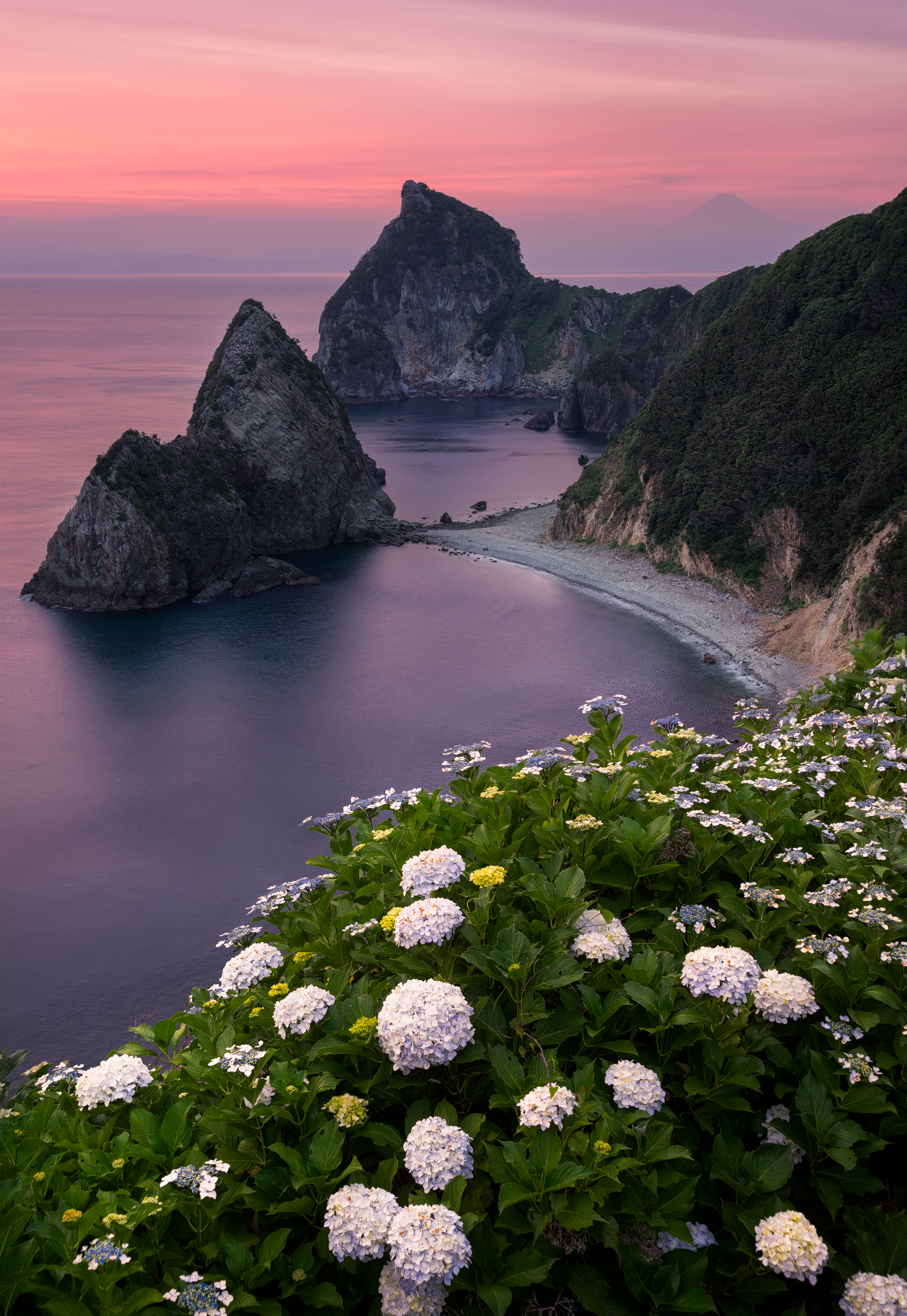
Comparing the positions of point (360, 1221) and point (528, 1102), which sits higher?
point (528, 1102)

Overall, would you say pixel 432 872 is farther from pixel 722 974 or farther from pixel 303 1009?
pixel 722 974

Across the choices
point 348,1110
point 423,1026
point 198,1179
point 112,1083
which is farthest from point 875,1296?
point 112,1083

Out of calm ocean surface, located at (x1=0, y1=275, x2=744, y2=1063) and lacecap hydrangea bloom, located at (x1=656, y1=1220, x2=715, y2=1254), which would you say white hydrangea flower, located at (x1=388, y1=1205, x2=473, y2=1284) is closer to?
lacecap hydrangea bloom, located at (x1=656, y1=1220, x2=715, y2=1254)

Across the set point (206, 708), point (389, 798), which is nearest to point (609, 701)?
point (389, 798)

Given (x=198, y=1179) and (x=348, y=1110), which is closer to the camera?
(x=198, y=1179)

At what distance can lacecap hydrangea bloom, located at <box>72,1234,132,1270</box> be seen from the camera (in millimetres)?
3939

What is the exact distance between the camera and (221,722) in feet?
168

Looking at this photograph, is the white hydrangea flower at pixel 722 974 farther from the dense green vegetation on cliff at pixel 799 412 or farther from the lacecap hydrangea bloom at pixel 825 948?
the dense green vegetation on cliff at pixel 799 412

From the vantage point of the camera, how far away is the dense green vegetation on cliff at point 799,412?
58594 mm

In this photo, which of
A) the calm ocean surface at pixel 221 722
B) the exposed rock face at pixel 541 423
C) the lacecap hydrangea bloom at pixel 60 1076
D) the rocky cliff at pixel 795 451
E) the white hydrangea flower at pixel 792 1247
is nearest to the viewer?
the white hydrangea flower at pixel 792 1247

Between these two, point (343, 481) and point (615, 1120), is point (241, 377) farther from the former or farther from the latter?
point (615, 1120)

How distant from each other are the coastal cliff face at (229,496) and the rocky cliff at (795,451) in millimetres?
28030

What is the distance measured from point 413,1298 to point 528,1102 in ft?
3.49

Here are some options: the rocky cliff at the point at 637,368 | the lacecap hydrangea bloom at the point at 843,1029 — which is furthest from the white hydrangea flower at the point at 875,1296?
the rocky cliff at the point at 637,368
